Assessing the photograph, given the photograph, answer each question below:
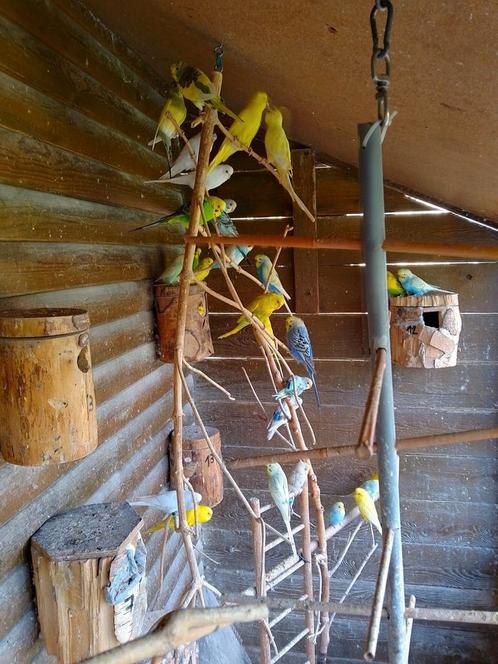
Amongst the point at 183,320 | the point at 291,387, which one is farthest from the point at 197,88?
the point at 291,387

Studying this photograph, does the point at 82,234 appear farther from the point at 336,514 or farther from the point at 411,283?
the point at 336,514

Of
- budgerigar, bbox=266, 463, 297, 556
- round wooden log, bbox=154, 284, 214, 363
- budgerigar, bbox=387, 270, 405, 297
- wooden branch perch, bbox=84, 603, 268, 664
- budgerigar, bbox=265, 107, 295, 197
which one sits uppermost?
budgerigar, bbox=265, 107, 295, 197

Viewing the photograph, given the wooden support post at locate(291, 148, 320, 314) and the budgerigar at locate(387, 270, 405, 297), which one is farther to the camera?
the wooden support post at locate(291, 148, 320, 314)

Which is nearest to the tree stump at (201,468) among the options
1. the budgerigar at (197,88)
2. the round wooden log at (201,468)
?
the round wooden log at (201,468)

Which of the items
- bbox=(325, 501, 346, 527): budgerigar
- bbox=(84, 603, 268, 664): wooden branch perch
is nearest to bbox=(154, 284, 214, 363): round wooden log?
bbox=(325, 501, 346, 527): budgerigar

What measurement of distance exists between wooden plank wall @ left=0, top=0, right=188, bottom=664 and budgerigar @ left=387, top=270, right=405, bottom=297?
0.87 metres

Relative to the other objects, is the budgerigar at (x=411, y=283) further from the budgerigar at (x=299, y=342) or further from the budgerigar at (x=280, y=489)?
the budgerigar at (x=280, y=489)

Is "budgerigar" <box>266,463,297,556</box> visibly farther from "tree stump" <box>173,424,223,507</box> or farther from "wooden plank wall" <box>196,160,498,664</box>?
"wooden plank wall" <box>196,160,498,664</box>

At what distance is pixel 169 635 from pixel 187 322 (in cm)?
152

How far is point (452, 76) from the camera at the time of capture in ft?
2.95

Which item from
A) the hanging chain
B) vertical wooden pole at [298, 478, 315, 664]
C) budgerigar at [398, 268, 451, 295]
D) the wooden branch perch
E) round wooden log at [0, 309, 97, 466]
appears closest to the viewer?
the wooden branch perch

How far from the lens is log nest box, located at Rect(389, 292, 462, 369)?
184 centimetres

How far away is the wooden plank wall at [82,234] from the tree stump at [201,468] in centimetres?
11

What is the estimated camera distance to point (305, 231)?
2.19 m
